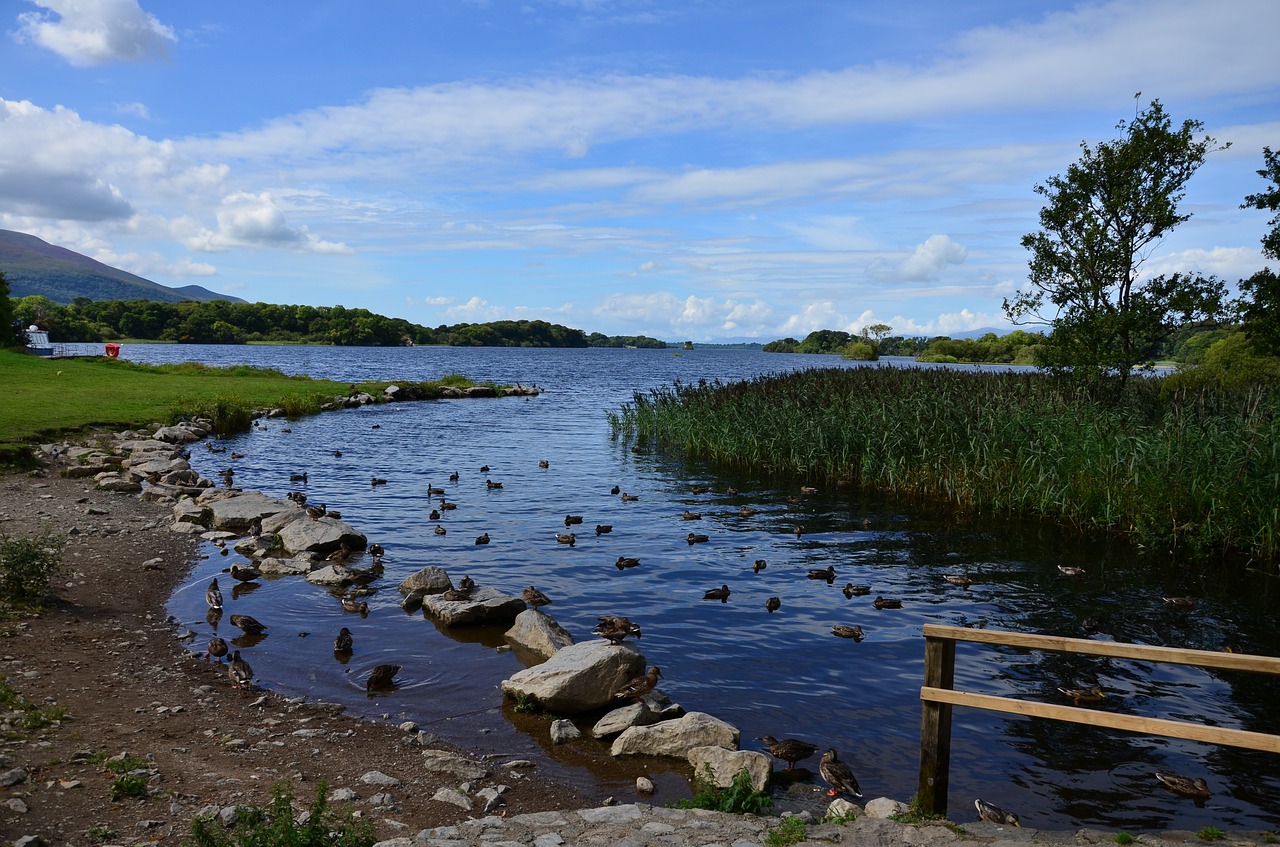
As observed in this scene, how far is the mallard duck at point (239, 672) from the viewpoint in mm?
9680

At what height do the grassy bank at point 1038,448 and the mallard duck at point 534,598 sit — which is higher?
the grassy bank at point 1038,448

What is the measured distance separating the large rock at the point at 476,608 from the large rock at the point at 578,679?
9.19 ft

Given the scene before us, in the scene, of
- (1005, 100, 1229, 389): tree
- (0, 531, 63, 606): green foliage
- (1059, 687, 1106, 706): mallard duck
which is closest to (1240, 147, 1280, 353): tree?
(1005, 100, 1229, 389): tree

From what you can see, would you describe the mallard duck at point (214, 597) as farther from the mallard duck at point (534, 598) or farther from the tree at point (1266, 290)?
the tree at point (1266, 290)

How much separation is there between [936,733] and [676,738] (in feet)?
9.04

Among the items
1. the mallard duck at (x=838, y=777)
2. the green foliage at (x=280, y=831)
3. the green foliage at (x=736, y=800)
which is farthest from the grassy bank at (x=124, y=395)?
the mallard duck at (x=838, y=777)

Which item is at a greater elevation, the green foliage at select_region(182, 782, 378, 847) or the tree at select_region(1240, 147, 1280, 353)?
the tree at select_region(1240, 147, 1280, 353)

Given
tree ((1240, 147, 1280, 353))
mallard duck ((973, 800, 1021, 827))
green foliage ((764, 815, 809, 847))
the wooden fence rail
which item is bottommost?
mallard duck ((973, 800, 1021, 827))

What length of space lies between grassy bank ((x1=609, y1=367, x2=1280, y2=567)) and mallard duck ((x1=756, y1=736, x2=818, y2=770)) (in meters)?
11.8

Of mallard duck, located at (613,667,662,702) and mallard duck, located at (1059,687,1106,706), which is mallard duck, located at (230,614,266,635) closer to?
mallard duck, located at (613,667,662,702)

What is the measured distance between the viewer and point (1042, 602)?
13.9 metres

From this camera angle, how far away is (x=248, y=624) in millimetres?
11523

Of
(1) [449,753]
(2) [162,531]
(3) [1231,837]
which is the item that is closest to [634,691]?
(1) [449,753]

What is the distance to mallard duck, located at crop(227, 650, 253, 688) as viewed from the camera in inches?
381
